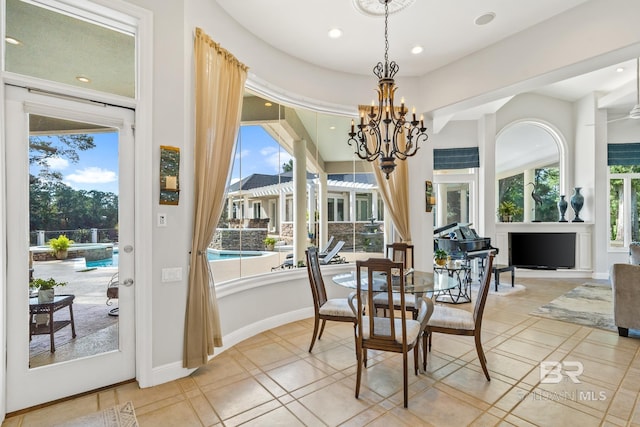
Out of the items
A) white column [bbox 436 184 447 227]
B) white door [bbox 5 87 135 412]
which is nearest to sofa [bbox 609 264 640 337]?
white column [bbox 436 184 447 227]

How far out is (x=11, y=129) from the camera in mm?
2234

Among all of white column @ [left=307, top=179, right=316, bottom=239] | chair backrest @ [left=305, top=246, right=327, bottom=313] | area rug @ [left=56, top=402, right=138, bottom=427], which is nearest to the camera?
area rug @ [left=56, top=402, right=138, bottom=427]

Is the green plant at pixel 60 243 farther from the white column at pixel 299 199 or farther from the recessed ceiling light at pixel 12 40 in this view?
the white column at pixel 299 199

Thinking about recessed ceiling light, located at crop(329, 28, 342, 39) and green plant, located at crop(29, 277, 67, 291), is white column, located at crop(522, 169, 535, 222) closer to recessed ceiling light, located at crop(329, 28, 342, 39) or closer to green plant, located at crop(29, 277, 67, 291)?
recessed ceiling light, located at crop(329, 28, 342, 39)

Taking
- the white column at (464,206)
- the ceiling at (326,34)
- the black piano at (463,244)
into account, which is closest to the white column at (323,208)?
the ceiling at (326,34)

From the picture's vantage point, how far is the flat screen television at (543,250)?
24.0 feet

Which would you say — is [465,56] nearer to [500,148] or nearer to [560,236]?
[500,148]

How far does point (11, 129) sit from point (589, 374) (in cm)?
509

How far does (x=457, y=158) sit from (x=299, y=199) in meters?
4.76

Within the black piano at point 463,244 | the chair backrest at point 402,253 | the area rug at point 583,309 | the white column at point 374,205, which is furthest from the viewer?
the black piano at point 463,244

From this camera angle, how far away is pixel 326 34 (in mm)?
3766

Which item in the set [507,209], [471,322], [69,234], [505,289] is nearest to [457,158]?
[507,209]

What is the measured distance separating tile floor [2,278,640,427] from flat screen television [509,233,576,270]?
13.4 ft

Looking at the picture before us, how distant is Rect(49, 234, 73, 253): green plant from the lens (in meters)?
2.43
